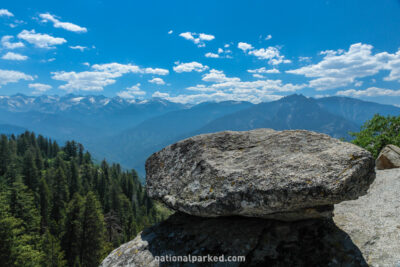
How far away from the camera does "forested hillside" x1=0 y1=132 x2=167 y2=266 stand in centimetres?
2528

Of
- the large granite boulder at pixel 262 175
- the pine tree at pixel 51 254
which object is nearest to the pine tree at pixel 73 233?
the pine tree at pixel 51 254

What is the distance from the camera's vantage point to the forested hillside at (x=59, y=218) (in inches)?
995

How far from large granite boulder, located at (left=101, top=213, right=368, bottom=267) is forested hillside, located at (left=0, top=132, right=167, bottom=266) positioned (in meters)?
24.5

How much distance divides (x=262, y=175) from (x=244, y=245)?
2.03 metres

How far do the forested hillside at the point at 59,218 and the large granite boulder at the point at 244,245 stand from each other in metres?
24.5

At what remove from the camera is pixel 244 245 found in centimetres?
578

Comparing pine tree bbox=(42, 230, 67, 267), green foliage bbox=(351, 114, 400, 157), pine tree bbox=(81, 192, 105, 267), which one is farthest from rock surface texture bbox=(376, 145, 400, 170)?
pine tree bbox=(42, 230, 67, 267)

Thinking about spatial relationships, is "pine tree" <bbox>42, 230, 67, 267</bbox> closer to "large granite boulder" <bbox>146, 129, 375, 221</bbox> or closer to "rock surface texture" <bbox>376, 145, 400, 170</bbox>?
"large granite boulder" <bbox>146, 129, 375, 221</bbox>

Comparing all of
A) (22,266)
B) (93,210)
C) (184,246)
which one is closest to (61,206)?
(93,210)

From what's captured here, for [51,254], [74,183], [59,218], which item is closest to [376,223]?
[51,254]

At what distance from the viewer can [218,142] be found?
25.1 ft

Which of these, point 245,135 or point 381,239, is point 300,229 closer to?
point 381,239

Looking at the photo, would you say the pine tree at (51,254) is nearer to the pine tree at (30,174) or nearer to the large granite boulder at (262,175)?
the large granite boulder at (262,175)

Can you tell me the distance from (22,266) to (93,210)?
13716 mm
